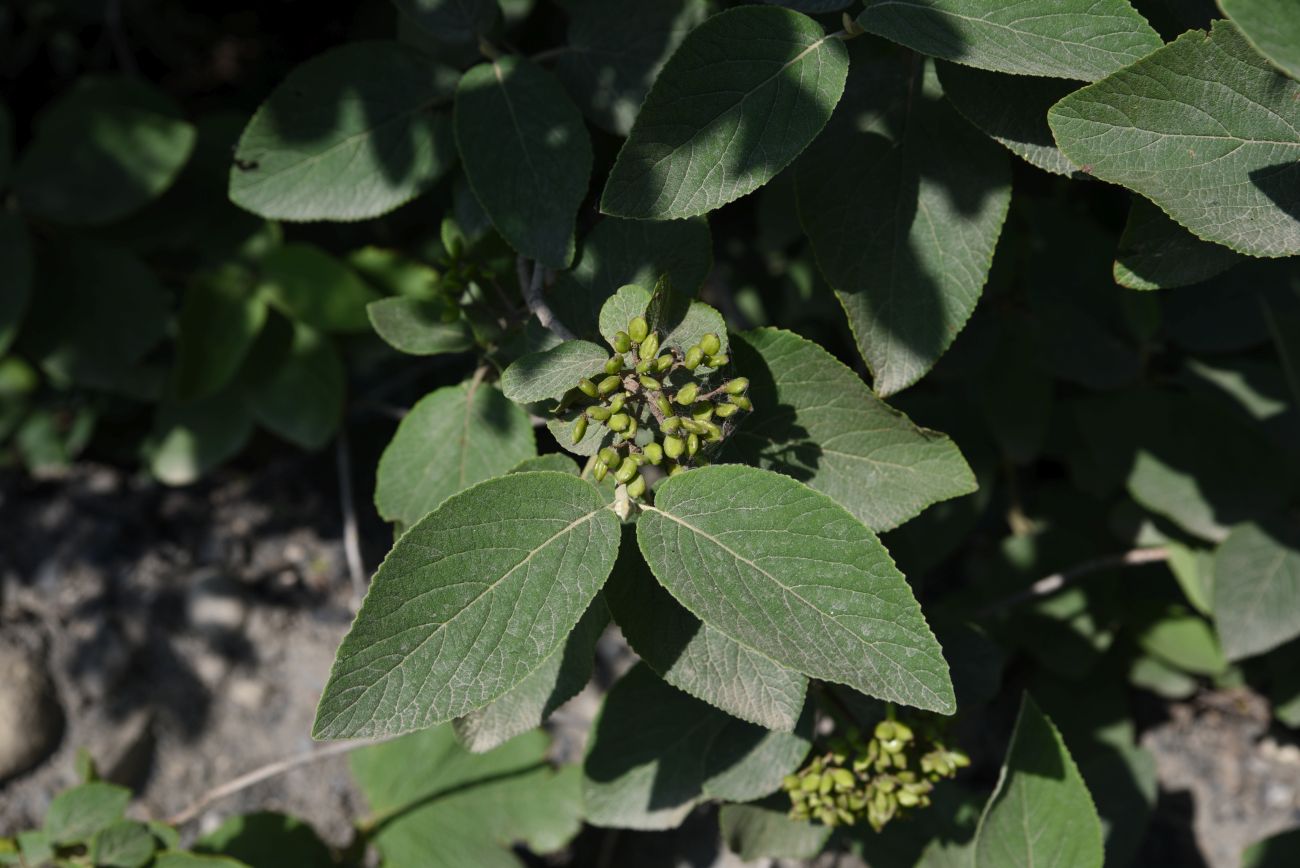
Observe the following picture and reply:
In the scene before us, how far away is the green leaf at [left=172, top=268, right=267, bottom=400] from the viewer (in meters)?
2.22

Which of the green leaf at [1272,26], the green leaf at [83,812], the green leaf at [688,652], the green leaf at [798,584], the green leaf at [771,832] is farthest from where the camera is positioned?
the green leaf at [83,812]

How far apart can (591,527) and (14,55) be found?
2.76 metres

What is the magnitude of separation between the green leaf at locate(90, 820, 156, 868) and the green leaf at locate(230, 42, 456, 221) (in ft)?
3.49

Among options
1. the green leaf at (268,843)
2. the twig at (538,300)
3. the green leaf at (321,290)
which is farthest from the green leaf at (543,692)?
the green leaf at (321,290)

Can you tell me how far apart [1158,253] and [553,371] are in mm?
731

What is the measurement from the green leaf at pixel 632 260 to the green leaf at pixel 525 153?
0.18 ft

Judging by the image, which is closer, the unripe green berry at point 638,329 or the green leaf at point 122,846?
the unripe green berry at point 638,329

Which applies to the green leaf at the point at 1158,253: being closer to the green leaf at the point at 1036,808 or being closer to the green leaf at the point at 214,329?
the green leaf at the point at 1036,808

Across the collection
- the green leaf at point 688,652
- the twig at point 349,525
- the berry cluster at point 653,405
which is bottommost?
the twig at point 349,525

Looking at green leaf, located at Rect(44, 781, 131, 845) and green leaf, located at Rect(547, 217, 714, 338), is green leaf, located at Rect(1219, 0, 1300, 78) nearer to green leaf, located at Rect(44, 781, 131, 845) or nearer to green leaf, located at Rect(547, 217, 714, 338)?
green leaf, located at Rect(547, 217, 714, 338)

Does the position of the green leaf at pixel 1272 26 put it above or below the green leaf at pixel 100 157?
above

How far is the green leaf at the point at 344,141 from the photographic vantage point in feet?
5.18

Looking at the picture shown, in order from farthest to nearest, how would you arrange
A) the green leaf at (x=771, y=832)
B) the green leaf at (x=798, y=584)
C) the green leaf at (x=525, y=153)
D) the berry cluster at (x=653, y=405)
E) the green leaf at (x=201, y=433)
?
the green leaf at (x=201, y=433)
the green leaf at (x=771, y=832)
the green leaf at (x=525, y=153)
the berry cluster at (x=653, y=405)
the green leaf at (x=798, y=584)

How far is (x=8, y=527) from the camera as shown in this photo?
9.24 ft
